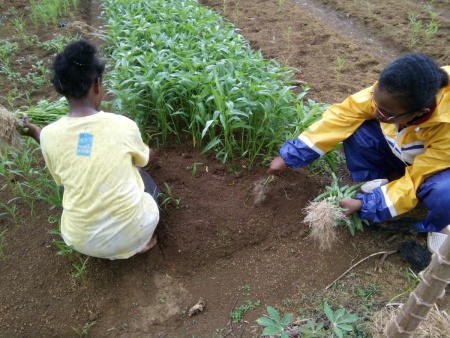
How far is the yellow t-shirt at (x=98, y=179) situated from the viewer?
1720 millimetres

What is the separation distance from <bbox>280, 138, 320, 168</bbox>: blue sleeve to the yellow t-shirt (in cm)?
86

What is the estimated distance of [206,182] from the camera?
2.49 meters

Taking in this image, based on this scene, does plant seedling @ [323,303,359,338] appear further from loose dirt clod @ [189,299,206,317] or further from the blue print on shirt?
the blue print on shirt

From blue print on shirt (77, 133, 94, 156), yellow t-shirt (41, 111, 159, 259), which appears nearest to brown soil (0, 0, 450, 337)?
yellow t-shirt (41, 111, 159, 259)

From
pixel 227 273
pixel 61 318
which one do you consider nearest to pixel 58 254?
pixel 61 318

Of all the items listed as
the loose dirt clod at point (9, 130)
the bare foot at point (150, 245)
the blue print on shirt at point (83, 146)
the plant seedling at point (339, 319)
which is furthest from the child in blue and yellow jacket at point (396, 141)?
the loose dirt clod at point (9, 130)

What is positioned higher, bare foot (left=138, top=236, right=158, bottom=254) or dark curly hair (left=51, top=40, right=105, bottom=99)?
dark curly hair (left=51, top=40, right=105, bottom=99)

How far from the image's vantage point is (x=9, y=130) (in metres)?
2.06

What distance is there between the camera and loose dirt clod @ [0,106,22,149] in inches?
79.9

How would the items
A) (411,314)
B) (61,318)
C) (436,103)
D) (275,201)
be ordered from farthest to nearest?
(275,201) < (61,318) < (436,103) < (411,314)

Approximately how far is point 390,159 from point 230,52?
1497 mm

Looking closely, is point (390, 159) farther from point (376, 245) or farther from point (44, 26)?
point (44, 26)

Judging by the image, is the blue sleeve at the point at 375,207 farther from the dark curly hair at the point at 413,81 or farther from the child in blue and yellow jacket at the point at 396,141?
the dark curly hair at the point at 413,81

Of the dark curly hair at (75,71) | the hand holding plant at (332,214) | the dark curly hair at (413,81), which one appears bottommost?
the hand holding plant at (332,214)
